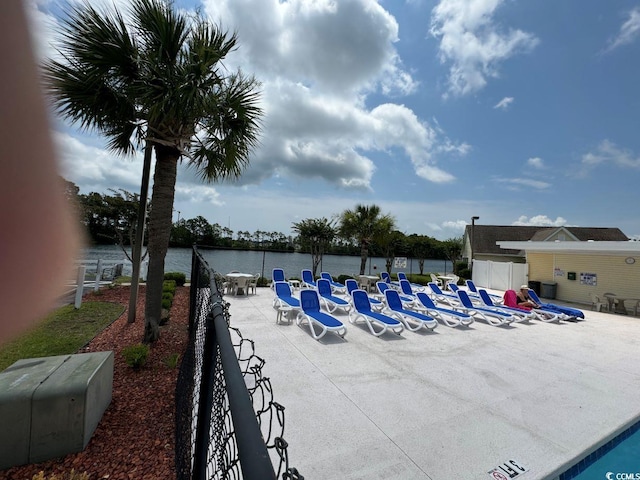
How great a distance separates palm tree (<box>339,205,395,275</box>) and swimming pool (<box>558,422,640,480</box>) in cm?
1305

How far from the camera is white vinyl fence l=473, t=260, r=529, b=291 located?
1600 cm

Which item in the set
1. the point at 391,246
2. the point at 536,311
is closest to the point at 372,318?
the point at 536,311

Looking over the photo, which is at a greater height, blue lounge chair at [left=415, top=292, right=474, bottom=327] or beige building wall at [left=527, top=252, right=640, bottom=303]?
beige building wall at [left=527, top=252, right=640, bottom=303]

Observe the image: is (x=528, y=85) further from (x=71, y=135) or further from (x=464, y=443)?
(x=71, y=135)

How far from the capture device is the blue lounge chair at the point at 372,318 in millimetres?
6910

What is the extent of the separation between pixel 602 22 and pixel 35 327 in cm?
1676

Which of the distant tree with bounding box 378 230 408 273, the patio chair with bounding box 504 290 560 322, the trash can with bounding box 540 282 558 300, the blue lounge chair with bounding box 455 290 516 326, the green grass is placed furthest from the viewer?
the distant tree with bounding box 378 230 408 273

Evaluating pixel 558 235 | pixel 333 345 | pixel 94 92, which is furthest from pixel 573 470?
pixel 558 235

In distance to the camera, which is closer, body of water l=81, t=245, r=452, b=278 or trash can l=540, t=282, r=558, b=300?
body of water l=81, t=245, r=452, b=278

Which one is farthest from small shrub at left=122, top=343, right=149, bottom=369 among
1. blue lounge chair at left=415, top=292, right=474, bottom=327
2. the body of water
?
the body of water

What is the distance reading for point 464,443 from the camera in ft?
10.2

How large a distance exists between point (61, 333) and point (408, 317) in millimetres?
7643

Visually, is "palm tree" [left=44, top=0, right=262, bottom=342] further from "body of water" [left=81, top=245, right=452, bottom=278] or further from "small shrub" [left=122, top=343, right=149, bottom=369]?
"body of water" [left=81, top=245, right=452, bottom=278]

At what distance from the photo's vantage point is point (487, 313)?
352 inches
